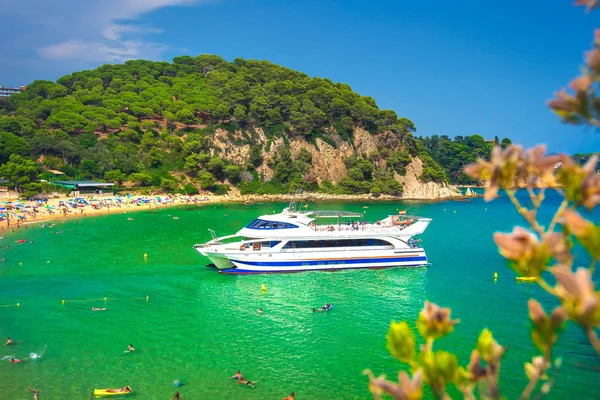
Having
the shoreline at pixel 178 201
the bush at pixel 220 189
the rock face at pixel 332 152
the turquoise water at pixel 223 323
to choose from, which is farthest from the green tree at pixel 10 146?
the turquoise water at pixel 223 323

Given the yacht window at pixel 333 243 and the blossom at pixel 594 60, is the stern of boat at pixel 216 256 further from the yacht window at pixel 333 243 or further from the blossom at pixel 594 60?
the blossom at pixel 594 60

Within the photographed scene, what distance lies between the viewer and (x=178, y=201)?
82.8 meters

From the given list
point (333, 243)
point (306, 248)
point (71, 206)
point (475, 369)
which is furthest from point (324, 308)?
point (71, 206)

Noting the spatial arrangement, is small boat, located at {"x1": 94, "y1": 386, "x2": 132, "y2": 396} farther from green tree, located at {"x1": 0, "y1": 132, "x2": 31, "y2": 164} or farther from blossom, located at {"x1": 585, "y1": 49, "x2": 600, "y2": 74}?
green tree, located at {"x1": 0, "y1": 132, "x2": 31, "y2": 164}

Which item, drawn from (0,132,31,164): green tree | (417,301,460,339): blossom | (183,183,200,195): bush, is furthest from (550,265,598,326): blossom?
(0,132,31,164): green tree

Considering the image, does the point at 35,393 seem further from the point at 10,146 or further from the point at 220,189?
the point at 220,189

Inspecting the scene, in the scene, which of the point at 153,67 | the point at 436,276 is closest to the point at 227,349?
the point at 436,276

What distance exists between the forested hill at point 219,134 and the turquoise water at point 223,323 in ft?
169

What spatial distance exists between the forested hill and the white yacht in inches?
2297

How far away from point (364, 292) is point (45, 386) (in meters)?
18.8

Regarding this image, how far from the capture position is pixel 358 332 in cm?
2355

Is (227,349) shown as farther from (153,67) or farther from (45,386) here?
(153,67)

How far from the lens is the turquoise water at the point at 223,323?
18859mm

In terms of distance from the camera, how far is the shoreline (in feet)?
189
